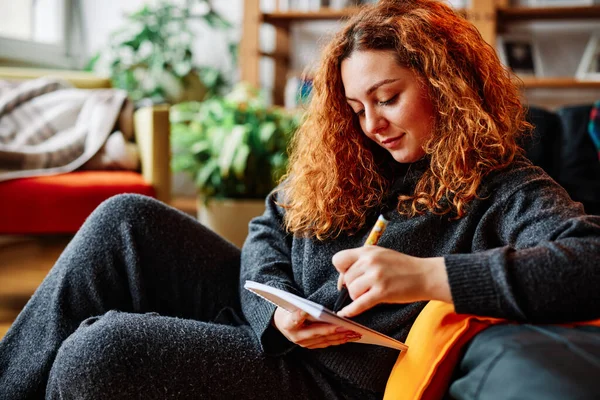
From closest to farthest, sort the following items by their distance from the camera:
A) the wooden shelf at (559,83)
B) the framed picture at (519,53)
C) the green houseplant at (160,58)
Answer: the wooden shelf at (559,83), the framed picture at (519,53), the green houseplant at (160,58)

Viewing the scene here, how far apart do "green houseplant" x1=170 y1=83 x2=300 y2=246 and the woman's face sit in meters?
1.76

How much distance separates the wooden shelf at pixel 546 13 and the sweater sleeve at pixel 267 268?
248 centimetres

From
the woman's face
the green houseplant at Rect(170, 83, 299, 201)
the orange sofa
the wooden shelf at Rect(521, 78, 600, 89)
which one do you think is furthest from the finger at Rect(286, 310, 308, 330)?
the wooden shelf at Rect(521, 78, 600, 89)

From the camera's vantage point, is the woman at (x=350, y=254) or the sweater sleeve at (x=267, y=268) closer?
the woman at (x=350, y=254)

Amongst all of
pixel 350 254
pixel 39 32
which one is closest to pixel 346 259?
pixel 350 254

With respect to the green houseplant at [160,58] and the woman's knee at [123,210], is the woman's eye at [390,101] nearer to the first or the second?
the woman's knee at [123,210]

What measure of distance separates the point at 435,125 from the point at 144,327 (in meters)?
0.57

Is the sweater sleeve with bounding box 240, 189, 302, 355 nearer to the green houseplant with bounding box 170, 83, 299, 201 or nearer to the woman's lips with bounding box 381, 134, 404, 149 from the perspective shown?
the woman's lips with bounding box 381, 134, 404, 149

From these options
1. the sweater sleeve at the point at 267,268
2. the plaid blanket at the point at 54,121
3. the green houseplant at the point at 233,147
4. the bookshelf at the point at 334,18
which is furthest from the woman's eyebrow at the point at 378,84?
the bookshelf at the point at 334,18

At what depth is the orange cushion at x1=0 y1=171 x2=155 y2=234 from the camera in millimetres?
2264

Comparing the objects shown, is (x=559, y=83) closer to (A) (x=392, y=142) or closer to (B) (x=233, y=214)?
(B) (x=233, y=214)

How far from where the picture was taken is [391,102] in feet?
3.66

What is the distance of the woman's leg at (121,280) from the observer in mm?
1163

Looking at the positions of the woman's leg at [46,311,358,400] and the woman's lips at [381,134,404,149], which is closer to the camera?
the woman's leg at [46,311,358,400]
